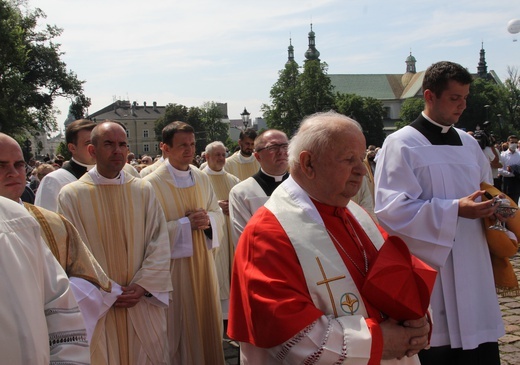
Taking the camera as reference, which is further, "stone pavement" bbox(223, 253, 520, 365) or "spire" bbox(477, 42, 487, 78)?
"spire" bbox(477, 42, 487, 78)

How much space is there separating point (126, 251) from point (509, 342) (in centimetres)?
391

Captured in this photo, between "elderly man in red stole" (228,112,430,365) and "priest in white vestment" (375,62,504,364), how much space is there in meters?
1.00

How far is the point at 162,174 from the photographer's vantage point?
521cm

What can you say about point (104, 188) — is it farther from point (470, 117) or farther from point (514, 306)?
point (470, 117)

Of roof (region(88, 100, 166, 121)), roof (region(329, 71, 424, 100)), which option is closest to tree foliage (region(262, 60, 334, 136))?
roof (region(329, 71, 424, 100))

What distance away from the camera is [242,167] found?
9.08 m

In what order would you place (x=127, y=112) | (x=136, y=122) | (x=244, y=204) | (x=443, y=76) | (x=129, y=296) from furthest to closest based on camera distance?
1. (x=127, y=112)
2. (x=136, y=122)
3. (x=244, y=204)
4. (x=129, y=296)
5. (x=443, y=76)

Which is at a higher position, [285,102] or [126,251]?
[285,102]

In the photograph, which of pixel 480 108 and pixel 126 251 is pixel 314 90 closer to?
pixel 480 108

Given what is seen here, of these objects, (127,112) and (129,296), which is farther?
(127,112)

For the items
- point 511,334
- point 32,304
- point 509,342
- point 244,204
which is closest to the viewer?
point 32,304

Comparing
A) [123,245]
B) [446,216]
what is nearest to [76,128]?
[123,245]

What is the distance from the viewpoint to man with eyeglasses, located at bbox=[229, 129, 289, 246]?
4773mm

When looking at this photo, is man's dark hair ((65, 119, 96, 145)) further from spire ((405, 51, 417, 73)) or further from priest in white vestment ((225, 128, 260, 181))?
spire ((405, 51, 417, 73))
